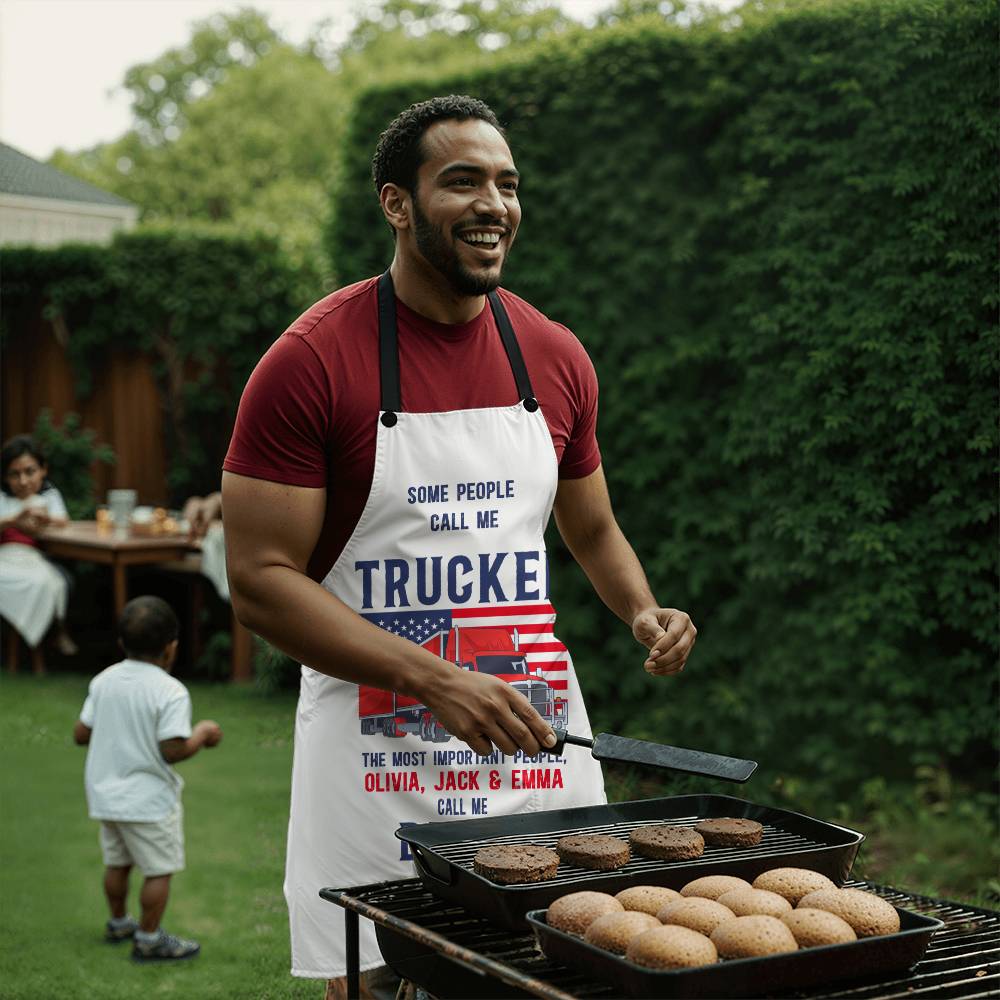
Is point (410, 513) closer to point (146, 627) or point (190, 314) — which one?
point (146, 627)

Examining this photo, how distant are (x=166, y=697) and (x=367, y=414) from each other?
7.55ft

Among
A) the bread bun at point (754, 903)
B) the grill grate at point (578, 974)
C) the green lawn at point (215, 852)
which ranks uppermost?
A: the bread bun at point (754, 903)

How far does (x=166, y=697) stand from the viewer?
4.35 meters

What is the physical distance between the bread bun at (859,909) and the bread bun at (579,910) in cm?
27

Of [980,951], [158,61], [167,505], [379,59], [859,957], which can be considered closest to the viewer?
[859,957]

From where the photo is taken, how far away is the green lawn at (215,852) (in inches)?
167

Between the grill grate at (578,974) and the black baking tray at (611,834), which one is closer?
the grill grate at (578,974)

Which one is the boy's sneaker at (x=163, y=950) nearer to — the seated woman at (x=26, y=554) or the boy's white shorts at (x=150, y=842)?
the boy's white shorts at (x=150, y=842)

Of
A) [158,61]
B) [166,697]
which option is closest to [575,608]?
[166,697]

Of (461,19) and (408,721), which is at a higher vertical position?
(461,19)

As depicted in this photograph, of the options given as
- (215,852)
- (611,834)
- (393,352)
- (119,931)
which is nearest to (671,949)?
(611,834)

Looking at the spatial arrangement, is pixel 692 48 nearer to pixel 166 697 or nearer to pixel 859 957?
Result: pixel 166 697

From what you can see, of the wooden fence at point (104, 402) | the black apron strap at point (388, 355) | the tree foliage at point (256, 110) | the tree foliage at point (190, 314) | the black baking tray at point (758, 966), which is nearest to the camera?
the black baking tray at point (758, 966)

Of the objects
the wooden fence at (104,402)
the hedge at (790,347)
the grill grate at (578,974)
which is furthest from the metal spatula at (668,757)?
the wooden fence at (104,402)
